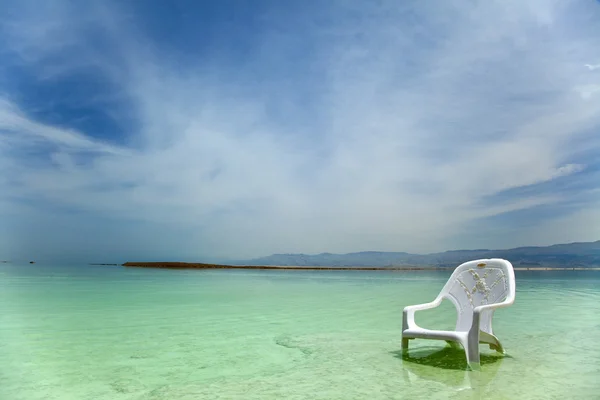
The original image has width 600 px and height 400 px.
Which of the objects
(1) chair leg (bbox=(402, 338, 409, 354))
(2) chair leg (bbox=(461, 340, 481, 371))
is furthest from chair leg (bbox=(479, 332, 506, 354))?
(1) chair leg (bbox=(402, 338, 409, 354))

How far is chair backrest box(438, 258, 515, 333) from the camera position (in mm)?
4102

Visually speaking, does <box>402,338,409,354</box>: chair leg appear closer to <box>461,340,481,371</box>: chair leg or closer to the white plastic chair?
the white plastic chair

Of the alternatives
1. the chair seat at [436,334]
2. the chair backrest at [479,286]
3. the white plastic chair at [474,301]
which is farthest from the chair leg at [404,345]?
the chair backrest at [479,286]

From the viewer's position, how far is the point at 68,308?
8258 mm

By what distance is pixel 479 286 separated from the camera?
433 centimetres

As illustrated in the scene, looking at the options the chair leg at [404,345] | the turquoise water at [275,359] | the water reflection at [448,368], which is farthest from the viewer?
the chair leg at [404,345]

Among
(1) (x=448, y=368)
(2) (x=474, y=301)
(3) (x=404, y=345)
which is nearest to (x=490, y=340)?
(2) (x=474, y=301)

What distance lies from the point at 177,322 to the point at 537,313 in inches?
229

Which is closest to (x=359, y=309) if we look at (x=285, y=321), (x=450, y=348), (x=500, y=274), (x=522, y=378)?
(x=285, y=321)

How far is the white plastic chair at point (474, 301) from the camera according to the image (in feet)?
12.1

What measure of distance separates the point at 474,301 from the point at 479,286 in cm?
14

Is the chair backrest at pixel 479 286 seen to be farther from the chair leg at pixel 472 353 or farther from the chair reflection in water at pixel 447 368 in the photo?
the chair leg at pixel 472 353

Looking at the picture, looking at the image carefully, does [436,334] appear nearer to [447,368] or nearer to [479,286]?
[447,368]

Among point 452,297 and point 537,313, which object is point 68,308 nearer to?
point 452,297
